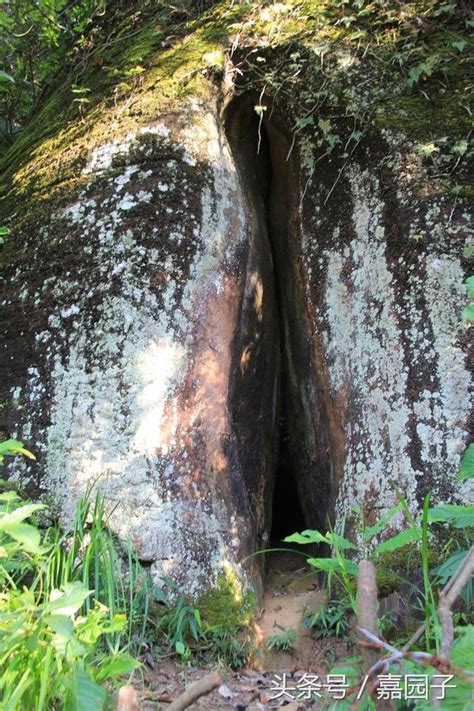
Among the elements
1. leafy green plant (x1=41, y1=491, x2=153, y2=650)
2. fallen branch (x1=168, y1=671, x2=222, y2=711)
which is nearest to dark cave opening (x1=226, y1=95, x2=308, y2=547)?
leafy green plant (x1=41, y1=491, x2=153, y2=650)

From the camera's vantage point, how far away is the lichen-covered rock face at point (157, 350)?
3225 mm

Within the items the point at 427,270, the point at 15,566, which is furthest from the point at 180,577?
the point at 427,270

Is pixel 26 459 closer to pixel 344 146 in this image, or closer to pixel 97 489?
pixel 97 489

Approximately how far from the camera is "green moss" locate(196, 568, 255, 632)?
2957 millimetres

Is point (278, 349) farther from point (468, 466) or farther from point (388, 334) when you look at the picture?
point (468, 466)

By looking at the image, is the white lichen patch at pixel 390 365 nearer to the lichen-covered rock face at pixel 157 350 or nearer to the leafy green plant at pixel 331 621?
the leafy green plant at pixel 331 621

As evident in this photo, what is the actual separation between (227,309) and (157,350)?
1.86 ft

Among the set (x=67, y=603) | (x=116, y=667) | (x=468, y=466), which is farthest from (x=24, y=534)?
(x=468, y=466)

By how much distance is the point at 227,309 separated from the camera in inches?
150

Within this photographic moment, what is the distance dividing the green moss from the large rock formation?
0.06 metres

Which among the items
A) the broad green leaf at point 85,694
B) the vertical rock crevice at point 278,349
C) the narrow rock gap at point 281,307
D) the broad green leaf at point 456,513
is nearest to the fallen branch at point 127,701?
the broad green leaf at point 85,694

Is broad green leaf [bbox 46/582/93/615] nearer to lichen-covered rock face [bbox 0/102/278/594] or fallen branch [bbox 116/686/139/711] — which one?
fallen branch [bbox 116/686/139/711]

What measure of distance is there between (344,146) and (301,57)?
0.79m

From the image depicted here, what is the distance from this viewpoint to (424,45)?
4.04 meters
